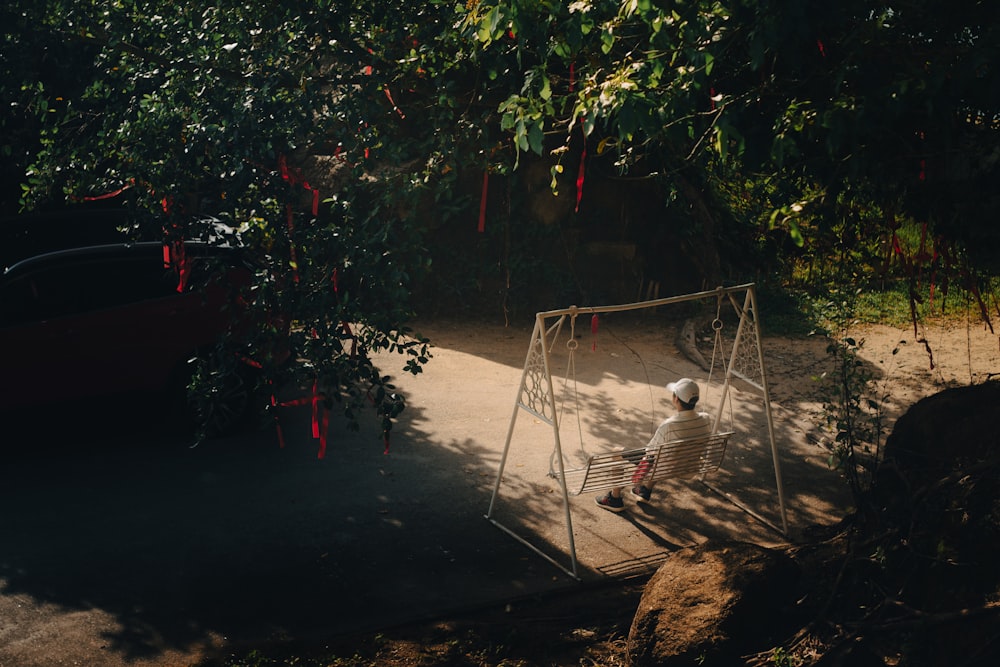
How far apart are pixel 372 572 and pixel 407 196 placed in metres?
2.32

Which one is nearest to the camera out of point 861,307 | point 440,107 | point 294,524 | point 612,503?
point 440,107

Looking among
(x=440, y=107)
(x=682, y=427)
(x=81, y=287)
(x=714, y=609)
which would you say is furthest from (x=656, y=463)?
(x=81, y=287)

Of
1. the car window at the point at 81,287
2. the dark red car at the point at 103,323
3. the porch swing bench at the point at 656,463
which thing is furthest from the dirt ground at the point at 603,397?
the car window at the point at 81,287

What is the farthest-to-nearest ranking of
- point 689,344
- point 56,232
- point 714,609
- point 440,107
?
point 689,344
point 56,232
point 440,107
point 714,609

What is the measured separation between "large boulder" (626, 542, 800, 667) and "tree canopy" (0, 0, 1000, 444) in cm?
174

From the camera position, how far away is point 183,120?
565cm

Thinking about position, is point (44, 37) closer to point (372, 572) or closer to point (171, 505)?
point (171, 505)

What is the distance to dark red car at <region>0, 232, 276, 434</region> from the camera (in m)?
6.93

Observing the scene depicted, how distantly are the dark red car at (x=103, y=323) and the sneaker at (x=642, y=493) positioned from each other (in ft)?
10.2

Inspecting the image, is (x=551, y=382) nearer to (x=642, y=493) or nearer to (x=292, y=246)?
(x=642, y=493)

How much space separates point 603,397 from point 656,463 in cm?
316

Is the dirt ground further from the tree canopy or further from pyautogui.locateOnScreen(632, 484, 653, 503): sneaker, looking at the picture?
the tree canopy

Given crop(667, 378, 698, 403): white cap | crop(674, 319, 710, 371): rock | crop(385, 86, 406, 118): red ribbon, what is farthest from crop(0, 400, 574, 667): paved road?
crop(674, 319, 710, 371): rock

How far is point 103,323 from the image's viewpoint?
7.12 meters
